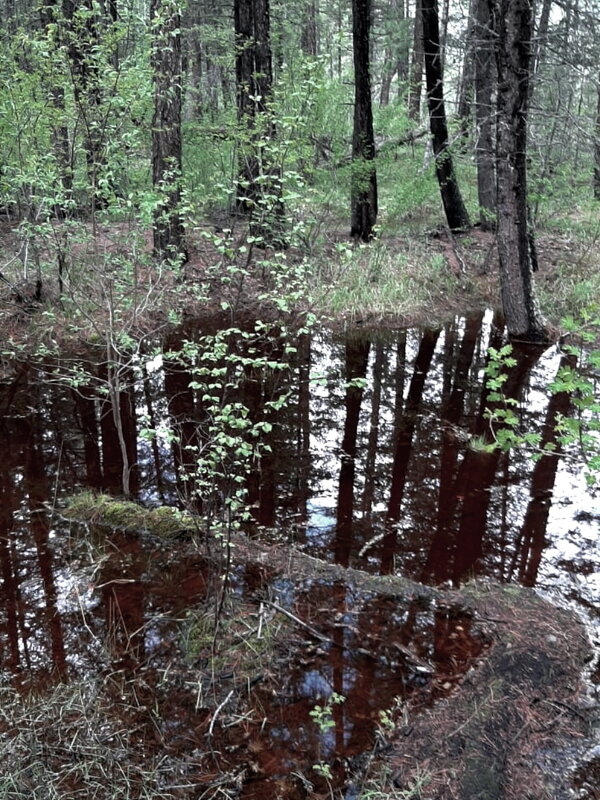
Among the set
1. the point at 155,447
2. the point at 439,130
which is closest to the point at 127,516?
Result: the point at 155,447

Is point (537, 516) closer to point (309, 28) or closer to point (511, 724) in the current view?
point (511, 724)

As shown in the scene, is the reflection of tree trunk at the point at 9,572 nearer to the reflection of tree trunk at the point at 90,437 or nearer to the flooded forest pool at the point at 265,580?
the flooded forest pool at the point at 265,580

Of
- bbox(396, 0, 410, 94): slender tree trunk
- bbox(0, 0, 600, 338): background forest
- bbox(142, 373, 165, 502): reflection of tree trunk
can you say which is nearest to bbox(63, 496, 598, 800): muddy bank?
bbox(142, 373, 165, 502): reflection of tree trunk

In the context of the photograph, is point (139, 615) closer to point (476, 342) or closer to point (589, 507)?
point (589, 507)

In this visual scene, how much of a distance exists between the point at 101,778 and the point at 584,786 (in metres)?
2.16

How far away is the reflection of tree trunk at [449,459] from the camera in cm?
460

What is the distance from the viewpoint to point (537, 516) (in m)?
5.16

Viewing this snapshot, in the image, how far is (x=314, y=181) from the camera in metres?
11.1

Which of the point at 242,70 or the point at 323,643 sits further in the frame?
the point at 242,70

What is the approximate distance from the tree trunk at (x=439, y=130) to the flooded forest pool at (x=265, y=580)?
663 cm

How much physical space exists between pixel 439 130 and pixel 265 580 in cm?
1151

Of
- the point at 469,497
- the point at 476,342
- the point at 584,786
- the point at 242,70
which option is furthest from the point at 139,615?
the point at 242,70

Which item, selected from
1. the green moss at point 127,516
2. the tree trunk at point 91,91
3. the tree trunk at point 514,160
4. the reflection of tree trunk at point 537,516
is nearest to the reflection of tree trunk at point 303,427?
the green moss at point 127,516

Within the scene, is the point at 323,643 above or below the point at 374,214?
below
